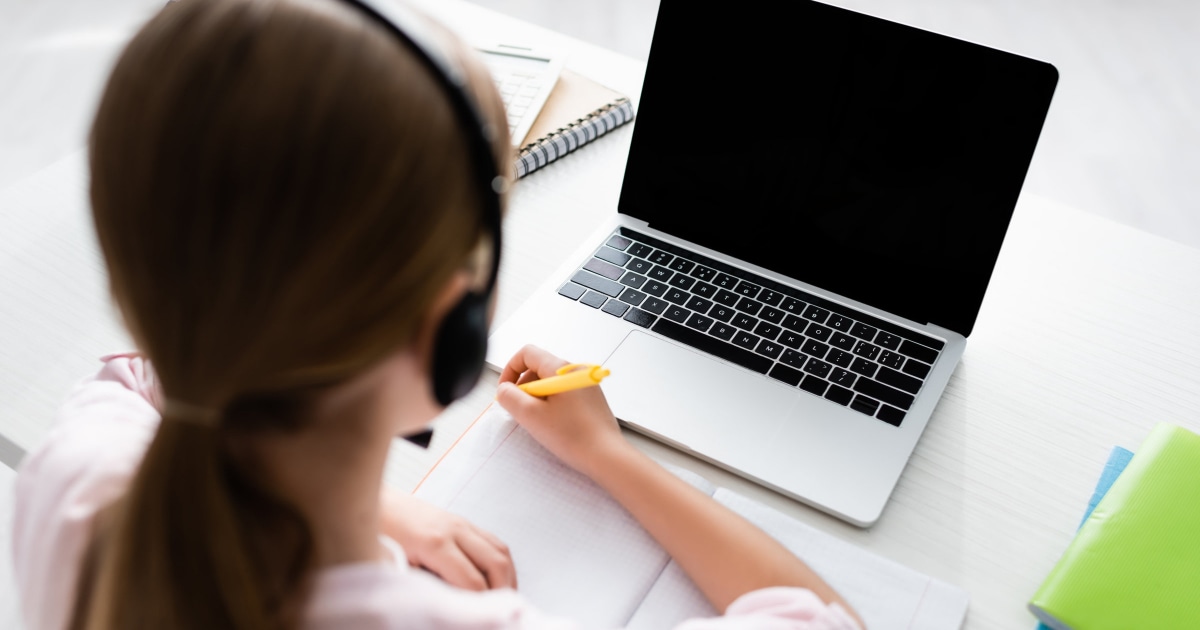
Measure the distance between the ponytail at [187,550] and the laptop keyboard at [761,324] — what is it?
0.51 metres

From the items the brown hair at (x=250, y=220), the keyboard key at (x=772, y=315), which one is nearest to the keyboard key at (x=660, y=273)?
the keyboard key at (x=772, y=315)

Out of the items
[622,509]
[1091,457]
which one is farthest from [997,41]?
[622,509]

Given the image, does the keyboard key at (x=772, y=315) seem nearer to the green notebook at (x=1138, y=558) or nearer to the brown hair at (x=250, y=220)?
the green notebook at (x=1138, y=558)

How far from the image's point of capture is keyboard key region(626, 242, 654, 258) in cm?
101

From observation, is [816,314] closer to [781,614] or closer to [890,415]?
[890,415]

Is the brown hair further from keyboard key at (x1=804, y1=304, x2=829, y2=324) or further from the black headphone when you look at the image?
keyboard key at (x1=804, y1=304, x2=829, y2=324)

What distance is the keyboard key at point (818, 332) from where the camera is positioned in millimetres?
922

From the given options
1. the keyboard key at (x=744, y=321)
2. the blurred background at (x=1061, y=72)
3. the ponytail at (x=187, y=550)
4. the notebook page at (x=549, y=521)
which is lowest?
the blurred background at (x=1061, y=72)

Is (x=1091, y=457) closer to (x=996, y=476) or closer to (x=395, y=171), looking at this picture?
(x=996, y=476)

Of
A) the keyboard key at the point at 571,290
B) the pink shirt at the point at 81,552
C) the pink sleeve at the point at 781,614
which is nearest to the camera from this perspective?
the pink shirt at the point at 81,552

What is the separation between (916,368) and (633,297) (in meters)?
0.27

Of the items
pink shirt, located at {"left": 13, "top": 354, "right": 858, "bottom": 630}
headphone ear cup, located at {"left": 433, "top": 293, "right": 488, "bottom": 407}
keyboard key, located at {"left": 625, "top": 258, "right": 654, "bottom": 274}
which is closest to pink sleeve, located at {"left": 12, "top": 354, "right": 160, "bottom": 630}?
pink shirt, located at {"left": 13, "top": 354, "right": 858, "bottom": 630}

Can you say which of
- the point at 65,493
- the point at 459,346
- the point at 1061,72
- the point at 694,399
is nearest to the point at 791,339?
the point at 694,399

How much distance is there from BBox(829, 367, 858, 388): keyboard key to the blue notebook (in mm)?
211
